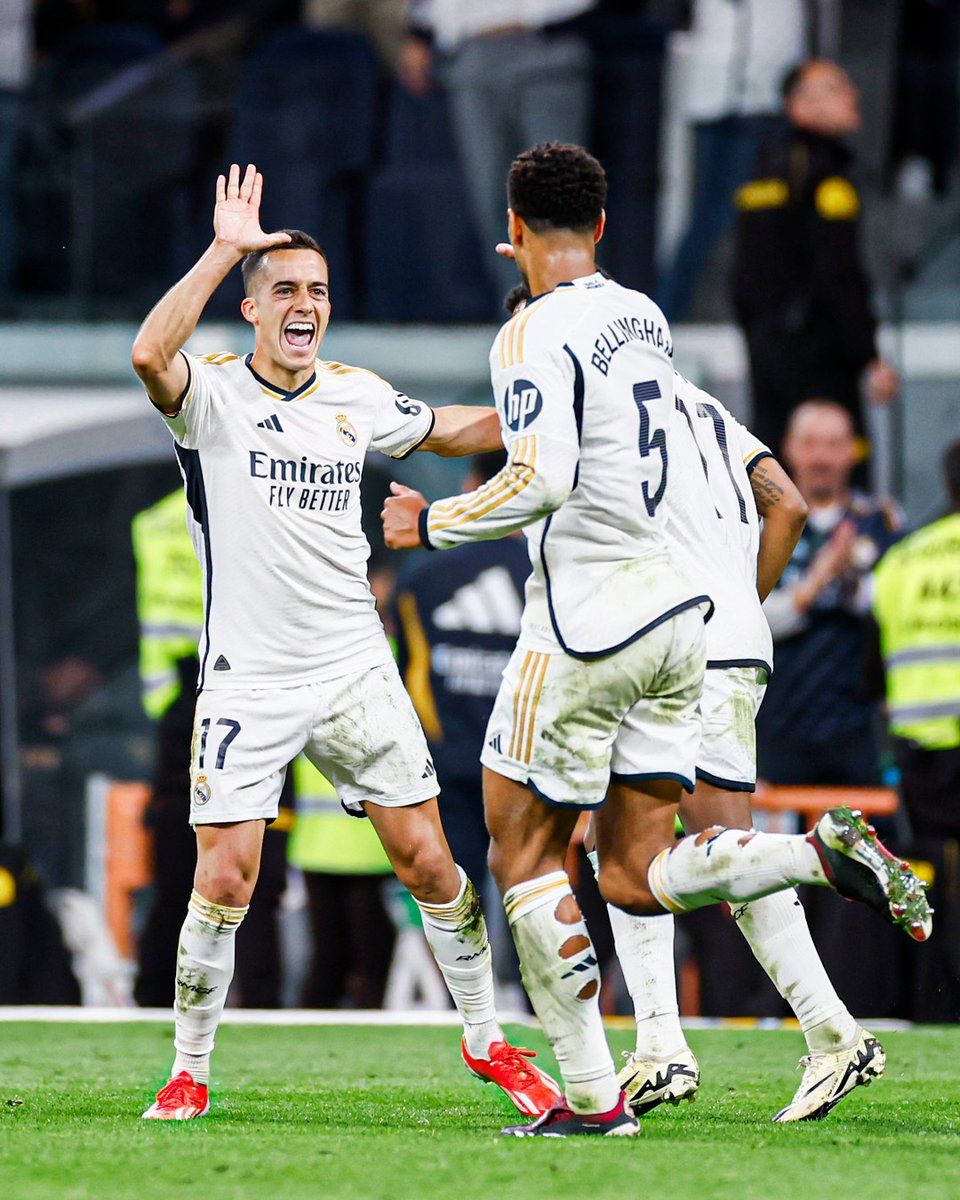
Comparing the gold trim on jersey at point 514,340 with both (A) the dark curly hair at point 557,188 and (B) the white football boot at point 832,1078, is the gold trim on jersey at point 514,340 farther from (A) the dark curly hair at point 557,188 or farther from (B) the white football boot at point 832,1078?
(B) the white football boot at point 832,1078

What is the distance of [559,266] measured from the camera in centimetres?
448

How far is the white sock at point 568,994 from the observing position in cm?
427

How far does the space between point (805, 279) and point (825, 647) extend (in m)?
2.22

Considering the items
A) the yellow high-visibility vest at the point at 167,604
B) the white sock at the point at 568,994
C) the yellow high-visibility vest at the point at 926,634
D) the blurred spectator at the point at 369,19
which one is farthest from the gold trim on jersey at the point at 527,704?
the blurred spectator at the point at 369,19

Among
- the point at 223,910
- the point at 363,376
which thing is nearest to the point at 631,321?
the point at 363,376

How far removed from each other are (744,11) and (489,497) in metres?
7.84

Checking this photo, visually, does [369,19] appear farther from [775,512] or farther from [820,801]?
[775,512]

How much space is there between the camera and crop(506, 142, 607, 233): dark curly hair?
4410 millimetres

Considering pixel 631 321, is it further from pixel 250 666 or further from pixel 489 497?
pixel 250 666

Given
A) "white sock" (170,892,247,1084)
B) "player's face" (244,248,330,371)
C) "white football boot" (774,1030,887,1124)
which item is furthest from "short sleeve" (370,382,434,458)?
"white football boot" (774,1030,887,1124)

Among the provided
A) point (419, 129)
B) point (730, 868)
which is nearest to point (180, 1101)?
point (730, 868)

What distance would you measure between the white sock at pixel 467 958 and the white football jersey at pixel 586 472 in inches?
36.4

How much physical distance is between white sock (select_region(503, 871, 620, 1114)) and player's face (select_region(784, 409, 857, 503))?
5.37 m

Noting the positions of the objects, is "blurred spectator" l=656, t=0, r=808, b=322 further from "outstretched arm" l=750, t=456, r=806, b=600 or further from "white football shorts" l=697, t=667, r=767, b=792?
"white football shorts" l=697, t=667, r=767, b=792
